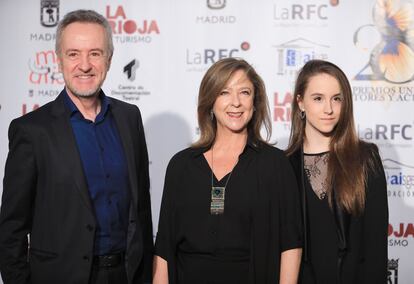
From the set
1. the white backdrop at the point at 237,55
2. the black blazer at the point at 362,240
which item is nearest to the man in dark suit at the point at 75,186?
the black blazer at the point at 362,240

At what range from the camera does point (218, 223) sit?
2.43 metres

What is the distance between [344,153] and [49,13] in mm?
3070

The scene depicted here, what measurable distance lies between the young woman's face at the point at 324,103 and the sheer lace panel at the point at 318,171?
0.13m

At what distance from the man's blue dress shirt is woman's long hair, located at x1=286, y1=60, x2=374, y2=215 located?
84cm

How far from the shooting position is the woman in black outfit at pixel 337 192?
2502 mm

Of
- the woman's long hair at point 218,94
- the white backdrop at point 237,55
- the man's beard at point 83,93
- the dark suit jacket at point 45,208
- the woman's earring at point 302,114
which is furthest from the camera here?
the white backdrop at point 237,55

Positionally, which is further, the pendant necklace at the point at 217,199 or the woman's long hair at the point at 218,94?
the woman's long hair at the point at 218,94

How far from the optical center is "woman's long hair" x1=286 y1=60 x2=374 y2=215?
99.3 inches

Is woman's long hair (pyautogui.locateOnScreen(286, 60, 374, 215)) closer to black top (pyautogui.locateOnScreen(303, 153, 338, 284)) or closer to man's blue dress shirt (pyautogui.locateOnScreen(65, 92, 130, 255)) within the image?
black top (pyautogui.locateOnScreen(303, 153, 338, 284))

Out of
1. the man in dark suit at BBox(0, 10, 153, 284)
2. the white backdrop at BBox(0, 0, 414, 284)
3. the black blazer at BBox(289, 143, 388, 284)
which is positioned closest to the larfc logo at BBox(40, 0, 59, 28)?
the white backdrop at BBox(0, 0, 414, 284)

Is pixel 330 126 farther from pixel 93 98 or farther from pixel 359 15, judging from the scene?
pixel 359 15

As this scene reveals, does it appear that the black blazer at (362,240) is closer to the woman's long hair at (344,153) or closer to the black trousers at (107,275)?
the woman's long hair at (344,153)

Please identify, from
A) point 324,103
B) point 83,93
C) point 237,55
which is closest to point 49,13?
point 237,55

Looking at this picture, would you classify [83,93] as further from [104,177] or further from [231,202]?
[231,202]
